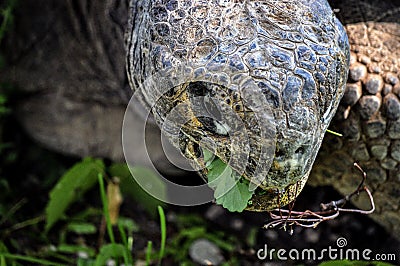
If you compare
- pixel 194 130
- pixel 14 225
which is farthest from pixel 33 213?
pixel 194 130

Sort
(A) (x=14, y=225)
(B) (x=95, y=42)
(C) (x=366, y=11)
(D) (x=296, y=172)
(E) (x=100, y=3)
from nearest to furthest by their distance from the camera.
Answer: (D) (x=296, y=172) < (C) (x=366, y=11) < (E) (x=100, y=3) < (B) (x=95, y=42) < (A) (x=14, y=225)

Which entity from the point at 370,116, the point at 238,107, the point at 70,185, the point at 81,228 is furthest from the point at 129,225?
the point at 238,107

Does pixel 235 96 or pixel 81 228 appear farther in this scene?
pixel 81 228

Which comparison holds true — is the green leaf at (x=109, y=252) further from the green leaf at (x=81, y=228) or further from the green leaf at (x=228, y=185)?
the green leaf at (x=228, y=185)

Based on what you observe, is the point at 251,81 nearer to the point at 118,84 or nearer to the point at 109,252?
the point at 109,252

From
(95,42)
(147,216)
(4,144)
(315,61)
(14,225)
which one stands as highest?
(315,61)

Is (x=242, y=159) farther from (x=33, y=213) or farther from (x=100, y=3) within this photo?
(x=33, y=213)
